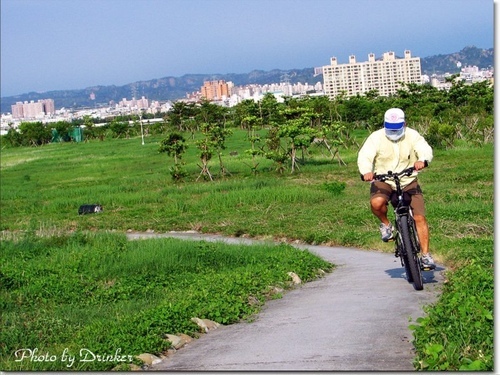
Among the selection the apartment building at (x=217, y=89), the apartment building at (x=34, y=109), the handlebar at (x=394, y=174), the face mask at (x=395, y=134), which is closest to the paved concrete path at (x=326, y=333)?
the handlebar at (x=394, y=174)

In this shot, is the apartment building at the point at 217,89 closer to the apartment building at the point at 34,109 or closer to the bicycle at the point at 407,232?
the apartment building at the point at 34,109

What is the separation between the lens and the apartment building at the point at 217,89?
92.0 m

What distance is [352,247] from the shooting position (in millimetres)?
11234

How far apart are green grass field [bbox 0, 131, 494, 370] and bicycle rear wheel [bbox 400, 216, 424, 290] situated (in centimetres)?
25

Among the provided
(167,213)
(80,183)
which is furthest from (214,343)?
(80,183)

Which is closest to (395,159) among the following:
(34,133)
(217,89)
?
(34,133)

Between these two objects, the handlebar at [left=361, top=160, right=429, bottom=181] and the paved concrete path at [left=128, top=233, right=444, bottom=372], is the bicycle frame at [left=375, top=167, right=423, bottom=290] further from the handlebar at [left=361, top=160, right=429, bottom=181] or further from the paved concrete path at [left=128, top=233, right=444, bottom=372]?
the paved concrete path at [left=128, top=233, right=444, bottom=372]

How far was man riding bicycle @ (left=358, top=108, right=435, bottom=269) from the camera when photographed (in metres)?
7.00

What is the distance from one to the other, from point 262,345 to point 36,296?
407 centimetres

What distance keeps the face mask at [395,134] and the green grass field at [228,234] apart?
47.7 inches

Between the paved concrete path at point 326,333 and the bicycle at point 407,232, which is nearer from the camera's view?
the paved concrete path at point 326,333

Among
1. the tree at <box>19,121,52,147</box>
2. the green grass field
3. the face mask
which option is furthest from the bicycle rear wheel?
the tree at <box>19,121,52,147</box>

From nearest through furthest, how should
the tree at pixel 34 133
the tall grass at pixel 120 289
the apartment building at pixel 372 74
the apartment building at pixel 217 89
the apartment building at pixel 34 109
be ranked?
the tall grass at pixel 120 289 → the apartment building at pixel 372 74 → the tree at pixel 34 133 → the apartment building at pixel 217 89 → the apartment building at pixel 34 109

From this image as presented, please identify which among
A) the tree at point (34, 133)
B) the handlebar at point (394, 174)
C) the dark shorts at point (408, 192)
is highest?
the handlebar at point (394, 174)
